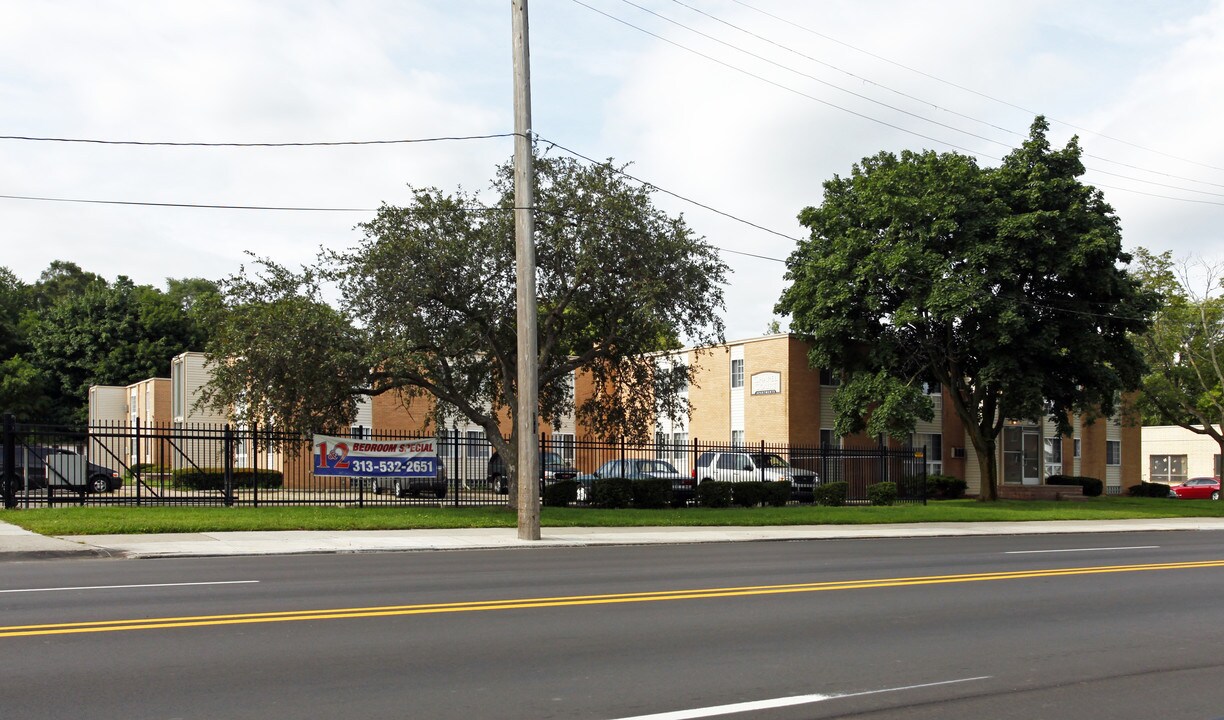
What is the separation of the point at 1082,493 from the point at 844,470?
15.5 metres

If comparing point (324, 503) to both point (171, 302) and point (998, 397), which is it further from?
point (171, 302)

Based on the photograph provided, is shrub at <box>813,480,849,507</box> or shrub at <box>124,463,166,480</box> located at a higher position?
shrub at <box>124,463,166,480</box>

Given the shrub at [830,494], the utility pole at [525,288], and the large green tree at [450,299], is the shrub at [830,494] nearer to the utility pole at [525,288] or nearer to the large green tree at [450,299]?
the large green tree at [450,299]

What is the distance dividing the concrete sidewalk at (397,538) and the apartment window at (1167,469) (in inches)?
1913

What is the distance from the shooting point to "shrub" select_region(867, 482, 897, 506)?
34.0m

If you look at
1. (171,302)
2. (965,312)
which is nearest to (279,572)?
(965,312)

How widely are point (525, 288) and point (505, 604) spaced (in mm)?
9945

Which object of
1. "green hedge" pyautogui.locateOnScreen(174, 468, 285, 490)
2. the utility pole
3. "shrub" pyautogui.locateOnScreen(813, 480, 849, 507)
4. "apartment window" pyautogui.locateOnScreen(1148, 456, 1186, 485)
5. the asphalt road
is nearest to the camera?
the asphalt road

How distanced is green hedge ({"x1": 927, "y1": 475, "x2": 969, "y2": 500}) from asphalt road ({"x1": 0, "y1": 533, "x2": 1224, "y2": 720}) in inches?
1049

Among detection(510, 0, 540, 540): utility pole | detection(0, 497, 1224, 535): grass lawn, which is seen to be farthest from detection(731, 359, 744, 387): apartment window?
detection(510, 0, 540, 540): utility pole

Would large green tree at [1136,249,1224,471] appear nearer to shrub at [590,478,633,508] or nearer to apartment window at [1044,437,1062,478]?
apartment window at [1044,437,1062,478]

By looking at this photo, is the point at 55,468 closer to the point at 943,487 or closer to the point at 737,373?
the point at 737,373

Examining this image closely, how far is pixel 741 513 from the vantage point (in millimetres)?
27188

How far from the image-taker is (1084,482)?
4672cm
